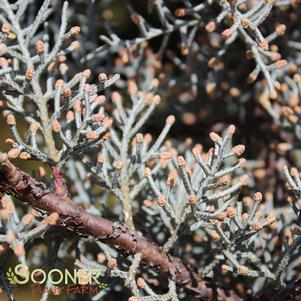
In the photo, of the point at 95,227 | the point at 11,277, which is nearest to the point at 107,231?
the point at 95,227

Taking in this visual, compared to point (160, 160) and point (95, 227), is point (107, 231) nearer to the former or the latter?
point (95, 227)

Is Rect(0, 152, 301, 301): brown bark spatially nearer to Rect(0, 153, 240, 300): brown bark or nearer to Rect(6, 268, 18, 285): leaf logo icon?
Rect(0, 153, 240, 300): brown bark

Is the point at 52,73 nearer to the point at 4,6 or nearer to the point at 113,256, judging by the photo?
the point at 4,6

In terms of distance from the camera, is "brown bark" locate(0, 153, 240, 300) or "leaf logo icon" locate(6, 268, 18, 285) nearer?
"brown bark" locate(0, 153, 240, 300)
